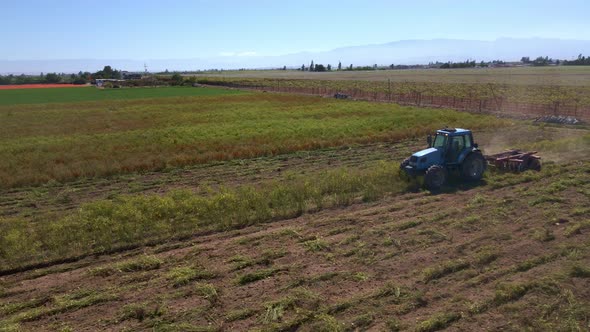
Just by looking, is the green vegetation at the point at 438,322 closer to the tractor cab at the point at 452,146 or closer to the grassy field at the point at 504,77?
the tractor cab at the point at 452,146

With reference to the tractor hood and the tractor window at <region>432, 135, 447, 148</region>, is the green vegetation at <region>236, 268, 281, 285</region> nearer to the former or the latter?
the tractor hood

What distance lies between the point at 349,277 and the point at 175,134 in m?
21.5

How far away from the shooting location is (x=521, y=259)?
28.8ft

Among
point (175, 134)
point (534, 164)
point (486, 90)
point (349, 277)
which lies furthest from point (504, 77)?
point (349, 277)

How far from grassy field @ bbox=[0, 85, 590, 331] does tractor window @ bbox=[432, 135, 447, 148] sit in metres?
1.32

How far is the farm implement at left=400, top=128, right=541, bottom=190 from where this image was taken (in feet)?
45.8

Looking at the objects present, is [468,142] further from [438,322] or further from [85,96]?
[85,96]

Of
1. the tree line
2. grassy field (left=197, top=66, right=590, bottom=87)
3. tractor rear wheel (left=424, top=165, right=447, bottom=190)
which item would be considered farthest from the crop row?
the tree line

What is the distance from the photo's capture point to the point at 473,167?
1473 cm

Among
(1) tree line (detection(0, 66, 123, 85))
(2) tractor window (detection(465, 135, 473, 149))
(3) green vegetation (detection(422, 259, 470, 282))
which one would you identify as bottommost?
(3) green vegetation (detection(422, 259, 470, 282))

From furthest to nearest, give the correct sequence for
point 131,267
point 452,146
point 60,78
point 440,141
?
point 60,78 < point 440,141 < point 452,146 < point 131,267

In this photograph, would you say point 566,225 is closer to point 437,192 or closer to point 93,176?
point 437,192

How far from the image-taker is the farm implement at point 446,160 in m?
14.0

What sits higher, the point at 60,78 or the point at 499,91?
the point at 60,78
